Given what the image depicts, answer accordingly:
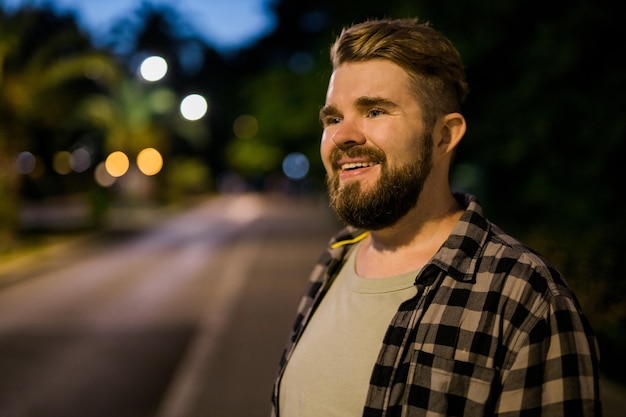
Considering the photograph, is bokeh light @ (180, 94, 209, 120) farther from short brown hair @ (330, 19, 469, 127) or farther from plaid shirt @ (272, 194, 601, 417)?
plaid shirt @ (272, 194, 601, 417)

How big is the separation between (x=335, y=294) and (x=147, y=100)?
1362 inches

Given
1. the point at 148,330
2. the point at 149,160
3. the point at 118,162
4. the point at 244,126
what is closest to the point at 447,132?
the point at 148,330

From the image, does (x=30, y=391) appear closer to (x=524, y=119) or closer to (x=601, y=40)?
(x=524, y=119)

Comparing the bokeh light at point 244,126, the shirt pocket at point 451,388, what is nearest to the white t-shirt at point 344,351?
the shirt pocket at point 451,388

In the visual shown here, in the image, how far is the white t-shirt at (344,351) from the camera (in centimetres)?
177

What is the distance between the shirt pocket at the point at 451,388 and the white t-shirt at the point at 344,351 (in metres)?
0.22

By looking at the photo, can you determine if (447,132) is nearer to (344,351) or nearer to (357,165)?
(357,165)

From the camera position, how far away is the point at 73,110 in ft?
85.8

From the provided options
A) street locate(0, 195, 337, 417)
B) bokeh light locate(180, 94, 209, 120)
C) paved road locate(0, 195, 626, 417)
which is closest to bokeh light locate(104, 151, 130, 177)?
paved road locate(0, 195, 626, 417)

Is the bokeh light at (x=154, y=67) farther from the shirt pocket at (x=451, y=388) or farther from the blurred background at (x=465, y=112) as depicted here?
the shirt pocket at (x=451, y=388)

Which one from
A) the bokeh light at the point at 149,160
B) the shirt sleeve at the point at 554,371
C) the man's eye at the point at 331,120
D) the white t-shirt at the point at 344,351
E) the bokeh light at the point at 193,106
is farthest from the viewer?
the bokeh light at the point at 149,160

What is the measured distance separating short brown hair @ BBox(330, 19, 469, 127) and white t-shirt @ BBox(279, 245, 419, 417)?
1.67 feet

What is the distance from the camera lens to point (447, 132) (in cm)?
189

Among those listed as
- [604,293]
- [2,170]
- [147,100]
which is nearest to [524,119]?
[604,293]
